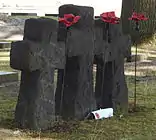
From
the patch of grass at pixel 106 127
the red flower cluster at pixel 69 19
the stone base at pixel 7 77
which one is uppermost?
the red flower cluster at pixel 69 19

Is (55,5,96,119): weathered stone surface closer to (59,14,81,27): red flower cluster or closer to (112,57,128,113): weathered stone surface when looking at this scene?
(59,14,81,27): red flower cluster

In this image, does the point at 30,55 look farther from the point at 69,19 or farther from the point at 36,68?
the point at 69,19

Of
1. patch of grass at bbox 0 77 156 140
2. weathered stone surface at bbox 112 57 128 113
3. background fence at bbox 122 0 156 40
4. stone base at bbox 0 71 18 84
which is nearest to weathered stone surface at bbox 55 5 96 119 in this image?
patch of grass at bbox 0 77 156 140

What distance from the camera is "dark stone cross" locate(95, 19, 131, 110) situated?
19.5 feet

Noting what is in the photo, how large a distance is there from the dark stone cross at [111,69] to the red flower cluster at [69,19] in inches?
30.5

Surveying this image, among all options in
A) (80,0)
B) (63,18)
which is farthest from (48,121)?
(80,0)

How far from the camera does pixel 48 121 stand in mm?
5207

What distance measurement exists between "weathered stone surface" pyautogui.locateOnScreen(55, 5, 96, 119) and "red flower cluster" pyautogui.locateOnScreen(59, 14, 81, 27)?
0.96 ft

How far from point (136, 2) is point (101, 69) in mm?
8231

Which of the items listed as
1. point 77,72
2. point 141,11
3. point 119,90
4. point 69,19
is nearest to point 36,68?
point 69,19

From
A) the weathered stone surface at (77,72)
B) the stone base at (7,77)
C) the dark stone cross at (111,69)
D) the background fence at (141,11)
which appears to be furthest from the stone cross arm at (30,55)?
the background fence at (141,11)

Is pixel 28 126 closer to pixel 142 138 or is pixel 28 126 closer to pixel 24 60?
pixel 24 60

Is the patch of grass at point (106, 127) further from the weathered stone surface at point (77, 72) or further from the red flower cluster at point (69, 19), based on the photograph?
the red flower cluster at point (69, 19)

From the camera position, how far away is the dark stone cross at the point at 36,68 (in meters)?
4.83
